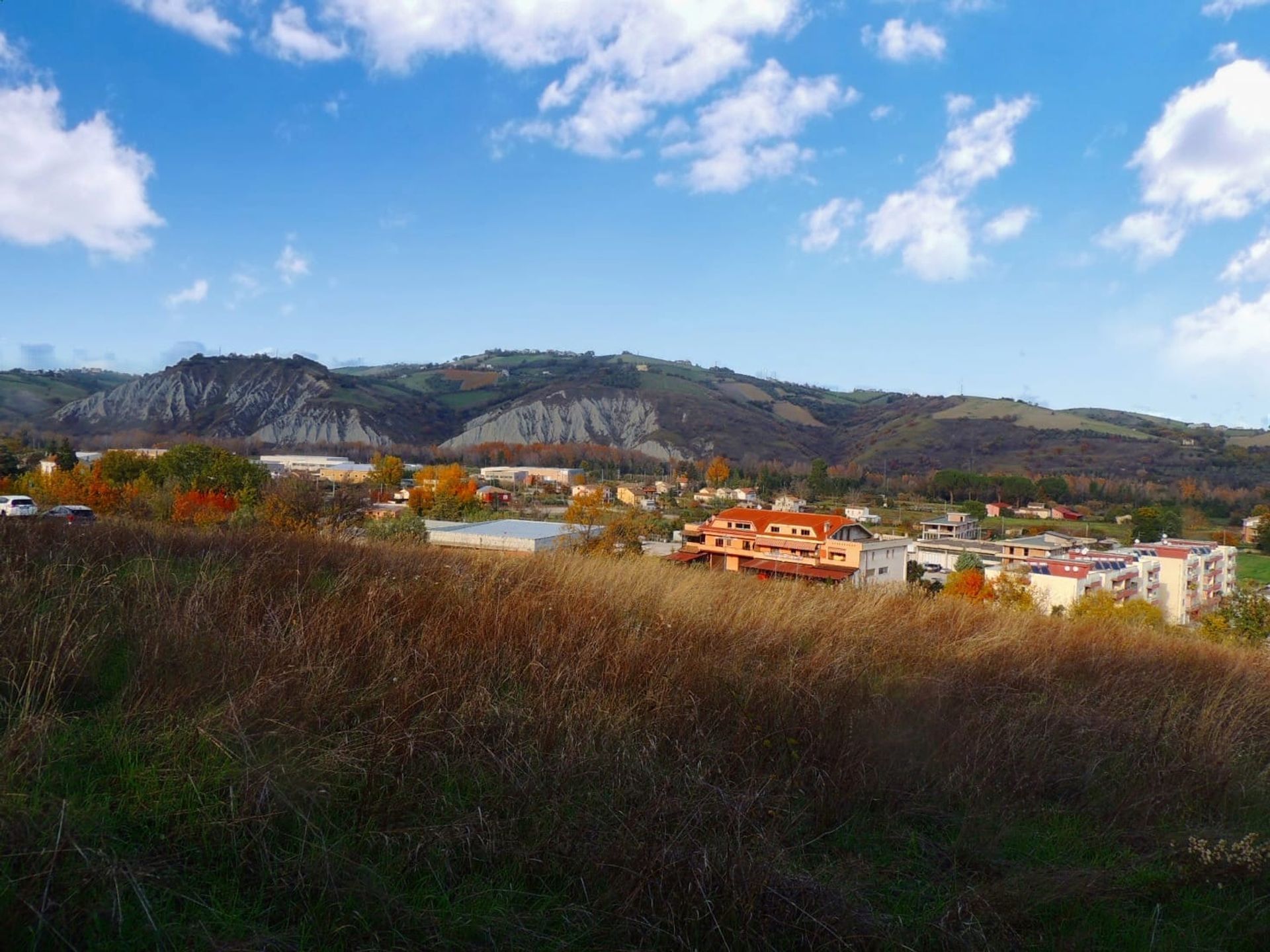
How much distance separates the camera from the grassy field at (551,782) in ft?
5.58

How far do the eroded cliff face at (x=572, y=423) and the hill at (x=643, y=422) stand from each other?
0.89ft

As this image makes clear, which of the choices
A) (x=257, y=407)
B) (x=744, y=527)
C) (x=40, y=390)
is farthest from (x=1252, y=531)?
(x=40, y=390)

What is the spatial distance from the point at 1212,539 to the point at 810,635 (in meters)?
59.4

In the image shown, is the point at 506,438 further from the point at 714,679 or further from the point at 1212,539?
the point at 714,679

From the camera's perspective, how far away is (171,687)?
93.0 inches

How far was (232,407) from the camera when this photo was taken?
110625 millimetres

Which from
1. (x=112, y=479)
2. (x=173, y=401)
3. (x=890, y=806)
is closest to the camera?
(x=890, y=806)

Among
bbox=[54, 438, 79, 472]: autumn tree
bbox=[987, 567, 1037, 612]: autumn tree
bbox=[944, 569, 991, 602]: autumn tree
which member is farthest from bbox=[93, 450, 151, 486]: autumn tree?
bbox=[987, 567, 1037, 612]: autumn tree

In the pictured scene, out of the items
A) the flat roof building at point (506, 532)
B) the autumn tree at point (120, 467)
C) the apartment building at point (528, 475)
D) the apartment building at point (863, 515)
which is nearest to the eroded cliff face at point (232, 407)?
the apartment building at point (528, 475)

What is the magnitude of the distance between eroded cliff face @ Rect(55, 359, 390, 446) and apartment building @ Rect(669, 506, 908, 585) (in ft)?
266

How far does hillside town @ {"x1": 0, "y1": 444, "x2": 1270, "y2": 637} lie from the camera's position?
2212 centimetres

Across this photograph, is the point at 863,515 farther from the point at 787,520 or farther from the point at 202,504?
the point at 202,504

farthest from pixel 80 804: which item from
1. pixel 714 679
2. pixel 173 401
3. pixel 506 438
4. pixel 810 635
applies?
pixel 173 401

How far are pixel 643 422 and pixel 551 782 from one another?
377 ft
